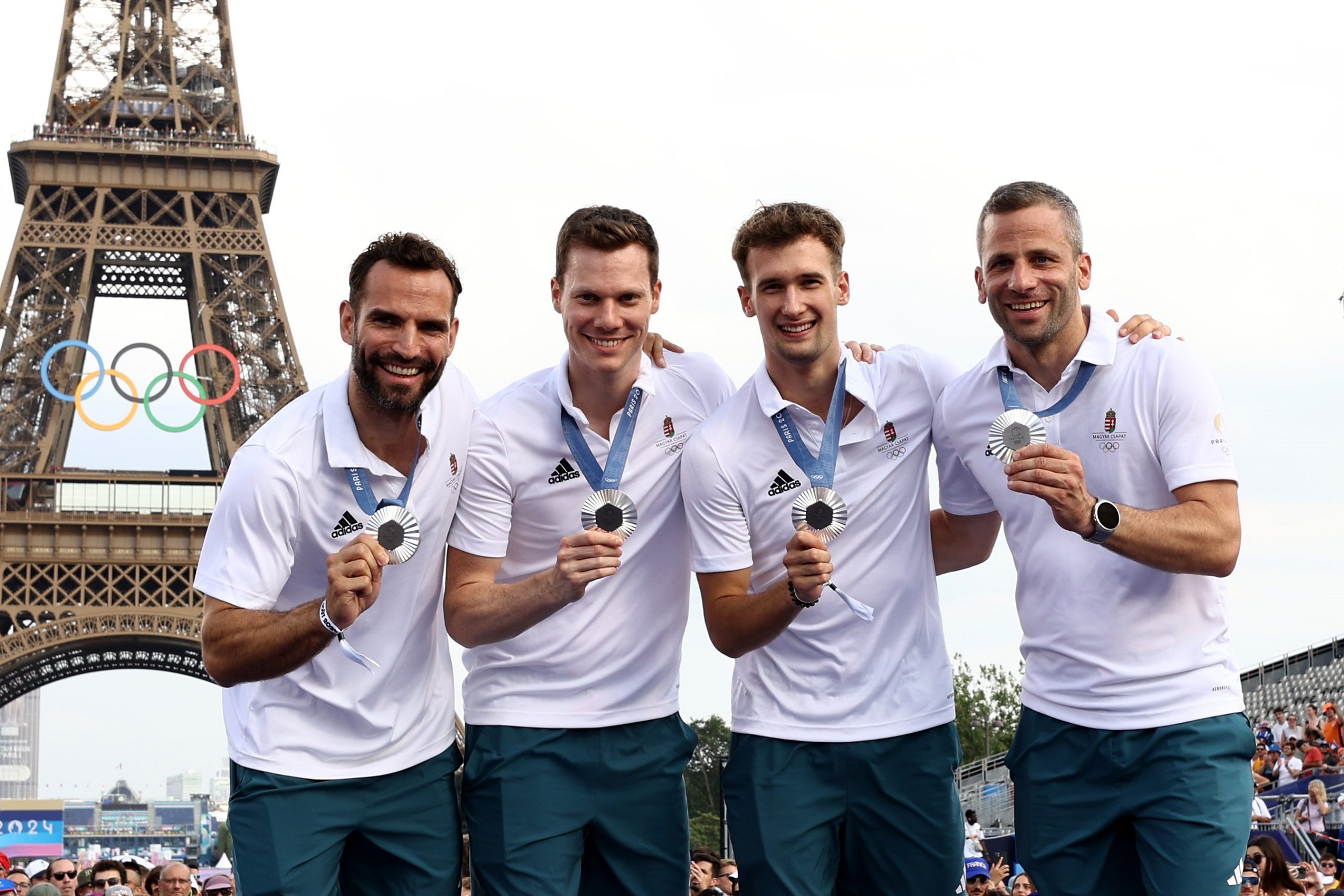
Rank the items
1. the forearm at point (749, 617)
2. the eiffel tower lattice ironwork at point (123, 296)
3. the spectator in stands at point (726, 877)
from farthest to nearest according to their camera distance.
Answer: the eiffel tower lattice ironwork at point (123, 296), the spectator in stands at point (726, 877), the forearm at point (749, 617)

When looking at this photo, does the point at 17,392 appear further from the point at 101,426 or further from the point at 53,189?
the point at 53,189

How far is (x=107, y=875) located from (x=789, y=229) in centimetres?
976

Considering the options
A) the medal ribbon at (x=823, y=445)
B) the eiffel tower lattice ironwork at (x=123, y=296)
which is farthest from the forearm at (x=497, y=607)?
the eiffel tower lattice ironwork at (x=123, y=296)

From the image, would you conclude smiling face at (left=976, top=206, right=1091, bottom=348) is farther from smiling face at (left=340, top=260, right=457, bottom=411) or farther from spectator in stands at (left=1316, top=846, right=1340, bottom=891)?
spectator in stands at (left=1316, top=846, right=1340, bottom=891)

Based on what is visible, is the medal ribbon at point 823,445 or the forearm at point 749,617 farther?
the medal ribbon at point 823,445

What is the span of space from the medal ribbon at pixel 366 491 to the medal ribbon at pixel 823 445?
4.41 ft

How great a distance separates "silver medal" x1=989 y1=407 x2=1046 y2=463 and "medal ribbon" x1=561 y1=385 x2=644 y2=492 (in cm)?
137

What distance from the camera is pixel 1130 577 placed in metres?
5.09

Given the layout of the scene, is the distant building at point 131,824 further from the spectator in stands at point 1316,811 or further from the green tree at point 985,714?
the spectator in stands at point 1316,811

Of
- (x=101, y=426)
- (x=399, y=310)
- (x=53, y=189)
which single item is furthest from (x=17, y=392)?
(x=399, y=310)

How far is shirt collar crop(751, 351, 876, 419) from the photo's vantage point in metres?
5.54

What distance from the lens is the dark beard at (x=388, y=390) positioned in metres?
5.32

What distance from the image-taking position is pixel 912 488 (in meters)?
5.70

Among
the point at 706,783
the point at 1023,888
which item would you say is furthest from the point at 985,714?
the point at 1023,888
